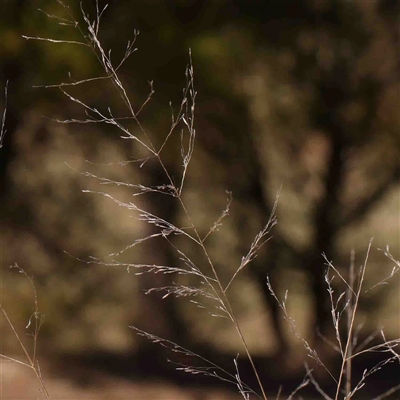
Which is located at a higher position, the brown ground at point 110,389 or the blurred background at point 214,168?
the blurred background at point 214,168

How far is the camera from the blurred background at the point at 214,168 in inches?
135

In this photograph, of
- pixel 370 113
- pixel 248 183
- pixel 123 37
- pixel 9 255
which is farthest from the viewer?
pixel 9 255

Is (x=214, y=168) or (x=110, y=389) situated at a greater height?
(x=214, y=168)

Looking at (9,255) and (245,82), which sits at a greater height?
(245,82)

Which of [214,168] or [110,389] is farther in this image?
[214,168]

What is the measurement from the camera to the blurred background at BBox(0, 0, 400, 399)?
11.2 ft

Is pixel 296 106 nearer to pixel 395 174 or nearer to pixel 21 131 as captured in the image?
pixel 395 174

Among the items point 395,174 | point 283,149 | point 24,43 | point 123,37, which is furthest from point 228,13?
point 395,174

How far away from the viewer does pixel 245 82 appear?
3562 mm

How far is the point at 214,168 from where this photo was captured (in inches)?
151

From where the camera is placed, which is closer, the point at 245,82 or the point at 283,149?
the point at 245,82

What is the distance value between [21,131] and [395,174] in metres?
2.50

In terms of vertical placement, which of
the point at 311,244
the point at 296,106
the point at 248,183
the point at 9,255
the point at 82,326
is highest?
the point at 296,106

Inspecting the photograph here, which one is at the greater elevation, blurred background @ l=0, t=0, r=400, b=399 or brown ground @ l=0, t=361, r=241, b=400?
blurred background @ l=0, t=0, r=400, b=399
